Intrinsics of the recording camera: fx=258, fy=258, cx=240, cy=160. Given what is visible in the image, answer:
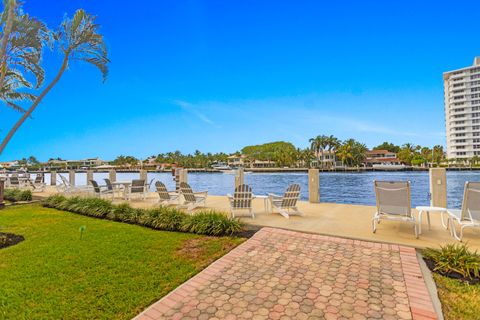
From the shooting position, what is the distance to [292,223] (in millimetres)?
5762

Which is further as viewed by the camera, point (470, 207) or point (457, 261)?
point (470, 207)

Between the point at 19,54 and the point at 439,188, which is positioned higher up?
the point at 19,54

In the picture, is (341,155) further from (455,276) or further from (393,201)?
(455,276)

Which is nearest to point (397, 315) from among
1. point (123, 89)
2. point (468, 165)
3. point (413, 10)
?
point (413, 10)

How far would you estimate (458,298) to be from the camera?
2.88 metres

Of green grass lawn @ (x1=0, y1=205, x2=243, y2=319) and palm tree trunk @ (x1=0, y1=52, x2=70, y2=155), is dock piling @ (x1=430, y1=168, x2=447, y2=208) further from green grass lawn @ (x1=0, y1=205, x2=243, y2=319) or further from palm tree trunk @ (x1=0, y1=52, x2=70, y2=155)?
palm tree trunk @ (x1=0, y1=52, x2=70, y2=155)

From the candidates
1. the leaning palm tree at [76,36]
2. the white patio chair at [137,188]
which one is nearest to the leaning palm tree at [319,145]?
the white patio chair at [137,188]

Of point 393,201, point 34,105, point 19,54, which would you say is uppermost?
point 19,54

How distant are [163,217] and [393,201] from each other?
4.95 metres

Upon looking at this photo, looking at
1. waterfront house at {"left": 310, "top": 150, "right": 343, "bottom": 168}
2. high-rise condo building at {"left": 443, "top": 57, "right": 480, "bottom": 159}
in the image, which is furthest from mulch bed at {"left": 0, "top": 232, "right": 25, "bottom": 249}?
high-rise condo building at {"left": 443, "top": 57, "right": 480, "bottom": 159}

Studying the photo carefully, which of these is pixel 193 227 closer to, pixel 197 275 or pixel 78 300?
pixel 197 275

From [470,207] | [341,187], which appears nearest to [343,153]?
[341,187]

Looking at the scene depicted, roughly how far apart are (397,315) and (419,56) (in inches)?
1507

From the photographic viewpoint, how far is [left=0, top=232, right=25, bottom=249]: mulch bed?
5133 mm
